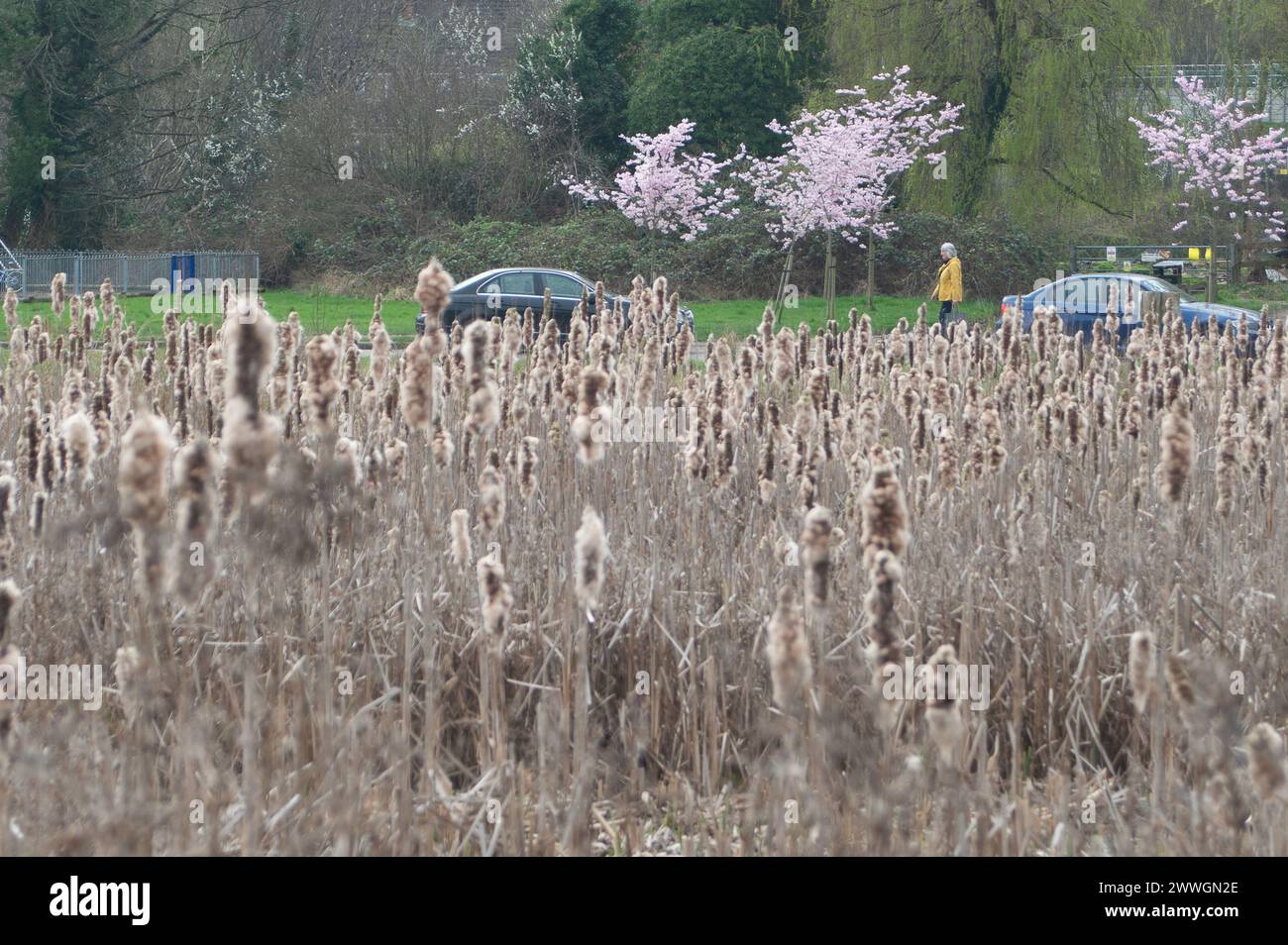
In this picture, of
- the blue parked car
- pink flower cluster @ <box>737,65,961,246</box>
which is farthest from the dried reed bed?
pink flower cluster @ <box>737,65,961,246</box>

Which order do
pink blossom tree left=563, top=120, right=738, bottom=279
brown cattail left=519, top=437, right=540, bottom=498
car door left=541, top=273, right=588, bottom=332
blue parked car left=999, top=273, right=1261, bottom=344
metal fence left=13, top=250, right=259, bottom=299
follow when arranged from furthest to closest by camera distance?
pink blossom tree left=563, top=120, right=738, bottom=279, metal fence left=13, top=250, right=259, bottom=299, car door left=541, top=273, right=588, bottom=332, blue parked car left=999, top=273, right=1261, bottom=344, brown cattail left=519, top=437, right=540, bottom=498

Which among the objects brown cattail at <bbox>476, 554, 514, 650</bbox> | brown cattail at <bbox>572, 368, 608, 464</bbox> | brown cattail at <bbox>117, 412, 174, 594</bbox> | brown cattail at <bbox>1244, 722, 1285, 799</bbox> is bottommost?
brown cattail at <bbox>1244, 722, 1285, 799</bbox>

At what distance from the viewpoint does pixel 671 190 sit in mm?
29906

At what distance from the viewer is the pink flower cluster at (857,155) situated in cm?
2731

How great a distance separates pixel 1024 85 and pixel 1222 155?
26.4 feet

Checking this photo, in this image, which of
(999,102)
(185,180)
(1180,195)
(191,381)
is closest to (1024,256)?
(999,102)

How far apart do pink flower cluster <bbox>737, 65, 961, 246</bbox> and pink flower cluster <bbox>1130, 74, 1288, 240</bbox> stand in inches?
274

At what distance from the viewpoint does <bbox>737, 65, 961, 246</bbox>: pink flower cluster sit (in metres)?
27.3

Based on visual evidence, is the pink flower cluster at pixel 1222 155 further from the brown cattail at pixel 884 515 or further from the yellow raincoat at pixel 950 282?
the brown cattail at pixel 884 515

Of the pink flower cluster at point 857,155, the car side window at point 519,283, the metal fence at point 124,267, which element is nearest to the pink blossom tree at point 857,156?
the pink flower cluster at point 857,155

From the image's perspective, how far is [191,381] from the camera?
5.66 metres

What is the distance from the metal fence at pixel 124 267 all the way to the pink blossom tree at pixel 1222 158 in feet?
68.2

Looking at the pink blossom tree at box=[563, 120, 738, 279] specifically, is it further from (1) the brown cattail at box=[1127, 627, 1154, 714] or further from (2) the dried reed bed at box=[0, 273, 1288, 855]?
(1) the brown cattail at box=[1127, 627, 1154, 714]
